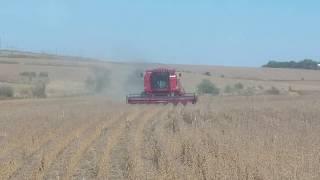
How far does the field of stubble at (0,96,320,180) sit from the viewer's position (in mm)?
14086

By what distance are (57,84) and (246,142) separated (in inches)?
2597

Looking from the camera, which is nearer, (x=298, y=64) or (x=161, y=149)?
(x=161, y=149)

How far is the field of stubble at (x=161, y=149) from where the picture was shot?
14086mm

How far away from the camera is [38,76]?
92.1 m

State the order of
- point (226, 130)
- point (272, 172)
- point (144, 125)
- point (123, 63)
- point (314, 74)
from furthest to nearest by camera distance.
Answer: point (314, 74) → point (123, 63) → point (144, 125) → point (226, 130) → point (272, 172)

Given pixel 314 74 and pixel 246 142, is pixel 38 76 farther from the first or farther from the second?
pixel 246 142

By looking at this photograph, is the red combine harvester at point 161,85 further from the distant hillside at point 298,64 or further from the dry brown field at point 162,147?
the distant hillside at point 298,64

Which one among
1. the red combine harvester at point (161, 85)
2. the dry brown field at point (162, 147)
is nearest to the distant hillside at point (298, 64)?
the red combine harvester at point (161, 85)

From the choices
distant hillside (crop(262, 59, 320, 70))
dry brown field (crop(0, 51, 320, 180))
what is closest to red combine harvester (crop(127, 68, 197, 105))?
dry brown field (crop(0, 51, 320, 180))

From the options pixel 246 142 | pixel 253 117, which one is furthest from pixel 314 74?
pixel 246 142

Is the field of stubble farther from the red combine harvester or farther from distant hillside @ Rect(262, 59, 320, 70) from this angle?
distant hillside @ Rect(262, 59, 320, 70)

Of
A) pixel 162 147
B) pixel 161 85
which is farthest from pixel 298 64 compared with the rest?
pixel 162 147

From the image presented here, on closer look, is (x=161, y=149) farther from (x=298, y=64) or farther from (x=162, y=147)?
(x=298, y=64)

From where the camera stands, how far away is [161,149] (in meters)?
18.1
